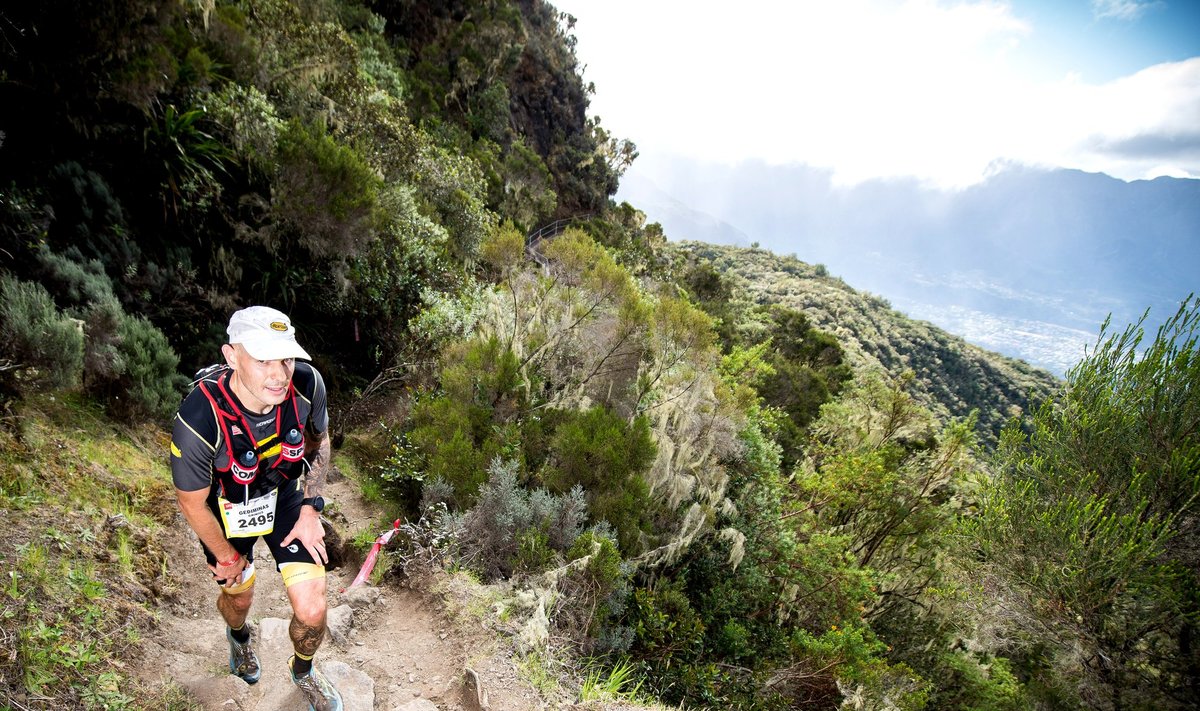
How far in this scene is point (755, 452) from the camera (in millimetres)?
9141

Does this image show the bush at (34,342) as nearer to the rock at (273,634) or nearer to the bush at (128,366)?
the bush at (128,366)

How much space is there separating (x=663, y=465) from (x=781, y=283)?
2561 inches

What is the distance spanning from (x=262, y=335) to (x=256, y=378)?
8.5 inches

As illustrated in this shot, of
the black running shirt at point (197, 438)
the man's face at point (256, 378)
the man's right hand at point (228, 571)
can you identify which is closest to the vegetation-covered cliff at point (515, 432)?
the man's right hand at point (228, 571)

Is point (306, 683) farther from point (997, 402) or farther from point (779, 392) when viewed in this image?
point (997, 402)

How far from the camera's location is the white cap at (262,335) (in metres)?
2.33

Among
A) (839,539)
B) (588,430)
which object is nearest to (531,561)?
(588,430)

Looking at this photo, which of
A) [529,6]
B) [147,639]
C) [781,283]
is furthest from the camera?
[781,283]

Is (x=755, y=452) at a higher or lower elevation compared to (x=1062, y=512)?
lower

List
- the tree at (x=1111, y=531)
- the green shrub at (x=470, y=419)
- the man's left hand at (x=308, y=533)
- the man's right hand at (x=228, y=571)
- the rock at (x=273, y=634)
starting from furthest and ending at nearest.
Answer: the tree at (x=1111, y=531)
the green shrub at (x=470, y=419)
the rock at (x=273, y=634)
the man's left hand at (x=308, y=533)
the man's right hand at (x=228, y=571)

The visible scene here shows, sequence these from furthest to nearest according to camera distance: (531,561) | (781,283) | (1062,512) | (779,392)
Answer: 1. (781,283)
2. (779,392)
3. (1062,512)
4. (531,561)

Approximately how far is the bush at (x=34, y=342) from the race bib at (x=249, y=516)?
10.7 feet

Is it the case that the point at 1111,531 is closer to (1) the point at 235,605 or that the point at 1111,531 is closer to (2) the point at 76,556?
(1) the point at 235,605

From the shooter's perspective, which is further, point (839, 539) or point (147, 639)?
point (839, 539)
